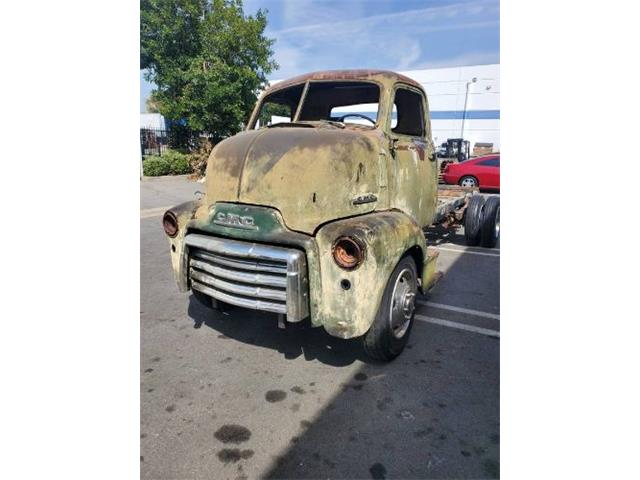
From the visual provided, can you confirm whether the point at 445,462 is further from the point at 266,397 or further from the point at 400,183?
the point at 400,183

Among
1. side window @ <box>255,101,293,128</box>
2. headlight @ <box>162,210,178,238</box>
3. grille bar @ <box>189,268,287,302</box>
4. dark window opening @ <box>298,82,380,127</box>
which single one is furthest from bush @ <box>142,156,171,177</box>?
grille bar @ <box>189,268,287,302</box>

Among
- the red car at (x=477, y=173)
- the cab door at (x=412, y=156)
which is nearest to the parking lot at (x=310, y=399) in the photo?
the cab door at (x=412, y=156)

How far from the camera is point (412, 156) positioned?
3.95 m

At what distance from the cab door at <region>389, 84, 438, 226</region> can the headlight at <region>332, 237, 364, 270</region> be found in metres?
1.01

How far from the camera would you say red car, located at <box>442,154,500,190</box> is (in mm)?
14219

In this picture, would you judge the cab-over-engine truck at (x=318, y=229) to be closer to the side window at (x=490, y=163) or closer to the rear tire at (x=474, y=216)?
the rear tire at (x=474, y=216)

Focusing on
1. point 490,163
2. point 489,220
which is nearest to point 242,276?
point 489,220

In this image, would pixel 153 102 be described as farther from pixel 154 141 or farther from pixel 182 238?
pixel 182 238

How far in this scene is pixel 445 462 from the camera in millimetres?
2326

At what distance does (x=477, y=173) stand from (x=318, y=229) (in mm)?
12997

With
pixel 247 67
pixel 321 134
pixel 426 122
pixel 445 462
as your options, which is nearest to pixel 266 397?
pixel 445 462

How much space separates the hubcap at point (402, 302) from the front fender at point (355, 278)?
1.26 feet

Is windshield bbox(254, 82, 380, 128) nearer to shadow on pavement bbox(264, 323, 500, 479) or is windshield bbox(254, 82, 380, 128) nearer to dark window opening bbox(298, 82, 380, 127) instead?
dark window opening bbox(298, 82, 380, 127)

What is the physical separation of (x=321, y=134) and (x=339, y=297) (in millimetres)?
1246
